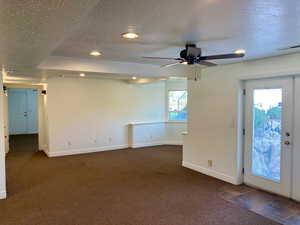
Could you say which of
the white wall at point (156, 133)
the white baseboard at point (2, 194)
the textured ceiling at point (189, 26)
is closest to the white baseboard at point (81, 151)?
the white wall at point (156, 133)

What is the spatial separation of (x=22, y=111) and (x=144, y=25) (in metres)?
10.9

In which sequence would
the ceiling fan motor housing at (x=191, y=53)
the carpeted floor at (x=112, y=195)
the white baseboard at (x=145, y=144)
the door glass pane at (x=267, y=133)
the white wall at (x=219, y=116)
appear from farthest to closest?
the white baseboard at (x=145, y=144), the white wall at (x=219, y=116), the door glass pane at (x=267, y=133), the carpeted floor at (x=112, y=195), the ceiling fan motor housing at (x=191, y=53)

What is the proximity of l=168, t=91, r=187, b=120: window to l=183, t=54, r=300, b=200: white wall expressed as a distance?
3047 millimetres

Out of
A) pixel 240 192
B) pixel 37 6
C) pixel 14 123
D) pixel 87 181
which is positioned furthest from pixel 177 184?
pixel 14 123

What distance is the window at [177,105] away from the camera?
8500 millimetres

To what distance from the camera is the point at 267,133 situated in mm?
4121

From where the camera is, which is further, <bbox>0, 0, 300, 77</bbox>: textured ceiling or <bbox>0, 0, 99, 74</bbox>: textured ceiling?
<bbox>0, 0, 300, 77</bbox>: textured ceiling

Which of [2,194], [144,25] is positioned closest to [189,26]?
[144,25]

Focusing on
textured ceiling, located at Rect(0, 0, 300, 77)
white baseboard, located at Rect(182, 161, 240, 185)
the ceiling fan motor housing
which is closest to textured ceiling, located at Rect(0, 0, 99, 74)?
textured ceiling, located at Rect(0, 0, 300, 77)

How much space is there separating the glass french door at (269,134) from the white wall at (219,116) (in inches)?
7.6

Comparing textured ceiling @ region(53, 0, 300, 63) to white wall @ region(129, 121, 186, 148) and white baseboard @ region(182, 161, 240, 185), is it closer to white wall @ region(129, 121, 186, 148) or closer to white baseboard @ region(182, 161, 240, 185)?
white baseboard @ region(182, 161, 240, 185)

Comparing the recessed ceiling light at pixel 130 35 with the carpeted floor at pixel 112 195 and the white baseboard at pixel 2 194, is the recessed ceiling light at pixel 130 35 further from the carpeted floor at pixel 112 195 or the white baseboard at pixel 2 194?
the white baseboard at pixel 2 194

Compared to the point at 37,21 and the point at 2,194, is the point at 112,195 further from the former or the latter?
the point at 37,21

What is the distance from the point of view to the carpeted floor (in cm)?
315
